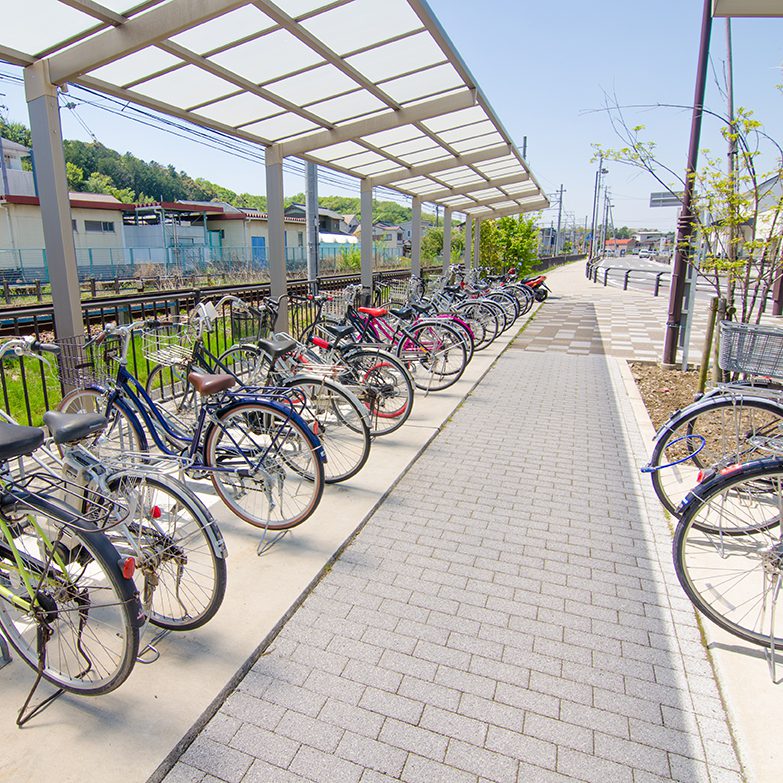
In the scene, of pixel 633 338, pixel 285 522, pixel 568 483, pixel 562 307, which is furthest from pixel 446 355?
pixel 562 307

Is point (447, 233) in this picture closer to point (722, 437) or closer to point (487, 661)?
point (722, 437)

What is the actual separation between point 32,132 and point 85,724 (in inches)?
167

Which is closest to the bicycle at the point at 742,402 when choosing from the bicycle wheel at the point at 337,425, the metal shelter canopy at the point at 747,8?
the bicycle wheel at the point at 337,425

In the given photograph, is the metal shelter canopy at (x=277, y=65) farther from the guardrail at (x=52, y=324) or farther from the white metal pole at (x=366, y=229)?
the guardrail at (x=52, y=324)

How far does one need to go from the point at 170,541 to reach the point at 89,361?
7.24 feet

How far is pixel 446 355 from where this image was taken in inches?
256

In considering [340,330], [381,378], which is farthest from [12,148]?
[381,378]

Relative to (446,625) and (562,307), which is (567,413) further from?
(562,307)

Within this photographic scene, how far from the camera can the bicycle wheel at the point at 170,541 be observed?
217 centimetres

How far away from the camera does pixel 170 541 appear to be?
7.27 ft

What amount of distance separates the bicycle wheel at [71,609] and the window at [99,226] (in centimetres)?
3023

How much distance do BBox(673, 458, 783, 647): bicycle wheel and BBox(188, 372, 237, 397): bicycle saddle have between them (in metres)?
2.37

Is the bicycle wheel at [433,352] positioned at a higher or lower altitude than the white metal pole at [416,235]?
lower

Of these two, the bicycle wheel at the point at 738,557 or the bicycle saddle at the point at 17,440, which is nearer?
the bicycle saddle at the point at 17,440
